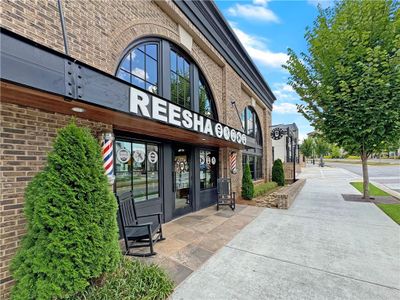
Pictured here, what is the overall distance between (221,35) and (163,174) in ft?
22.3

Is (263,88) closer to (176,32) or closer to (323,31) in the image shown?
(323,31)

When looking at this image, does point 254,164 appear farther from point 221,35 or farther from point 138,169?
point 138,169

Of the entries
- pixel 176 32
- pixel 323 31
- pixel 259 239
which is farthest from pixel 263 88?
pixel 259 239

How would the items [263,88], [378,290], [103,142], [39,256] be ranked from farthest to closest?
[263,88] → [103,142] → [378,290] → [39,256]

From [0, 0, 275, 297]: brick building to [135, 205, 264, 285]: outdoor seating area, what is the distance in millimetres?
757

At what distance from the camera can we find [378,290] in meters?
2.99

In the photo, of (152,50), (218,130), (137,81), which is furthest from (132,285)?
(152,50)

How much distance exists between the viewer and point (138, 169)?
5.31 meters

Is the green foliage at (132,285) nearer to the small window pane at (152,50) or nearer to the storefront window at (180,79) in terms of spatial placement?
the storefront window at (180,79)

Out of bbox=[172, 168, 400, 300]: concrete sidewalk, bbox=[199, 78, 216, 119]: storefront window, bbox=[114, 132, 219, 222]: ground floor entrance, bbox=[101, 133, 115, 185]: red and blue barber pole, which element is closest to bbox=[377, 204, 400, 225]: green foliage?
bbox=[172, 168, 400, 300]: concrete sidewalk

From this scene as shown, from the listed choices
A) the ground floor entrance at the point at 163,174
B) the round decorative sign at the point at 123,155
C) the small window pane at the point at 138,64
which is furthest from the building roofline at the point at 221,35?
the round decorative sign at the point at 123,155

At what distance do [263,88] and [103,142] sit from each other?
13658 millimetres

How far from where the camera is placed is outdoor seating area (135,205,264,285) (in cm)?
368

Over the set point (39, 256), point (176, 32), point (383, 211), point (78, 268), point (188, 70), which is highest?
point (176, 32)
